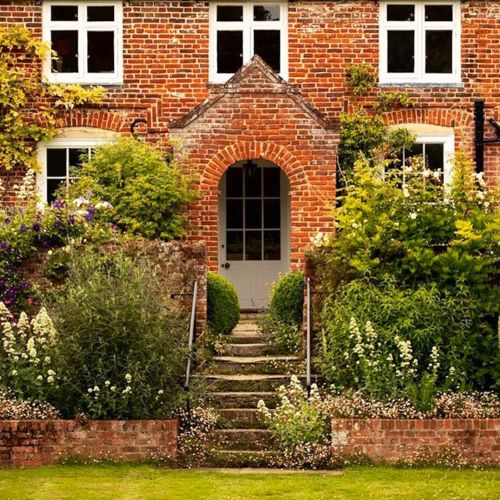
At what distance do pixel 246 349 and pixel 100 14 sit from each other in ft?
25.7

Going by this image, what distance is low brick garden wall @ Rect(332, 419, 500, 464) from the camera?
13.8 m

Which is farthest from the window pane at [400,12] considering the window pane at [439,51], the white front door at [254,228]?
the white front door at [254,228]

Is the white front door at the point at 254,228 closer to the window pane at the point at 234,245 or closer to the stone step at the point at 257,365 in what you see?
the window pane at the point at 234,245

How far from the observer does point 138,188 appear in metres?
19.8

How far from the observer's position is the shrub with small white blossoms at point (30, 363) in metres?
14.2

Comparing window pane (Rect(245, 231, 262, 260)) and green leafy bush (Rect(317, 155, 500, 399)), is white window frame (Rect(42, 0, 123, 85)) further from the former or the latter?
green leafy bush (Rect(317, 155, 500, 399))

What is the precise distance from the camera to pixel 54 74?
73.4 ft

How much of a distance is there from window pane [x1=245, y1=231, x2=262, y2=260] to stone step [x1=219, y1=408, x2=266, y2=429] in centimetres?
814

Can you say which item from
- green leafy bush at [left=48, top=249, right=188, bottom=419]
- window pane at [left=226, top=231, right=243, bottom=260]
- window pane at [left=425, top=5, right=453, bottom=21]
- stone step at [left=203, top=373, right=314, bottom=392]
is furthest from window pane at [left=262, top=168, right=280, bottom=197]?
green leafy bush at [left=48, top=249, right=188, bottom=419]

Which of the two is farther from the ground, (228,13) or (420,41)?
(228,13)

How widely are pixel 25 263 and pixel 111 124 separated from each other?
628cm

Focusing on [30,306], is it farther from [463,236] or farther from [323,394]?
[463,236]

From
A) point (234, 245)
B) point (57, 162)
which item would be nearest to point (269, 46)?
point (234, 245)

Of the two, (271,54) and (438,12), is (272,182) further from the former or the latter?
(438,12)
